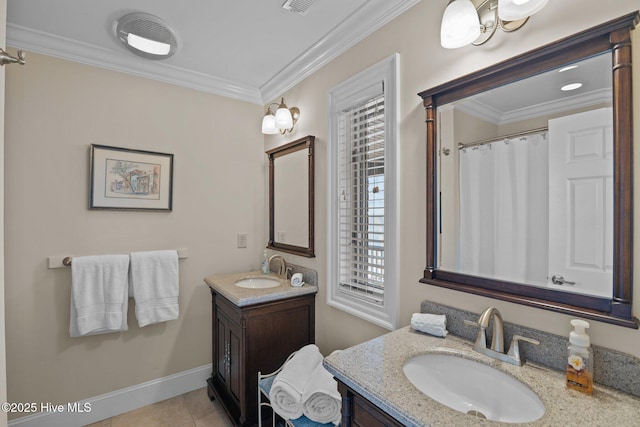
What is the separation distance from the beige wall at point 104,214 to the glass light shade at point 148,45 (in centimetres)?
31

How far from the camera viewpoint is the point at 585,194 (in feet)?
3.04

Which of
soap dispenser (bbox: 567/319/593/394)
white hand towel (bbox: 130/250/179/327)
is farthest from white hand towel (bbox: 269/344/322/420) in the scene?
white hand towel (bbox: 130/250/179/327)

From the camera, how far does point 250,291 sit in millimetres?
1911

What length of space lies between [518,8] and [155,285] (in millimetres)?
2439

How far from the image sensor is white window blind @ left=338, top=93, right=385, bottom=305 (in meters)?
1.64

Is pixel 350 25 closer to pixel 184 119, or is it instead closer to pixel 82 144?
pixel 184 119

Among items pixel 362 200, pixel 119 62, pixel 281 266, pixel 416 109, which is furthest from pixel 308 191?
pixel 119 62

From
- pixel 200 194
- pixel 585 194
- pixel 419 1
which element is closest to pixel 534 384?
Result: pixel 585 194

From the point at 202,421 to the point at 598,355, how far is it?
217 cm

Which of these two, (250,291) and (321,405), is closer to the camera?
(321,405)

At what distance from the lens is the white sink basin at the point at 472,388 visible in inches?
35.6

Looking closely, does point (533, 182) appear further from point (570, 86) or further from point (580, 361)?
point (580, 361)

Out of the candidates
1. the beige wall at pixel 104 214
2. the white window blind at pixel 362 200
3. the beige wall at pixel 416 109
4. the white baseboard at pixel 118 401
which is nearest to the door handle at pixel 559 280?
the beige wall at pixel 416 109

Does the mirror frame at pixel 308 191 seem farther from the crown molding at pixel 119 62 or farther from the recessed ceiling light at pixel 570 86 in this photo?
the recessed ceiling light at pixel 570 86
